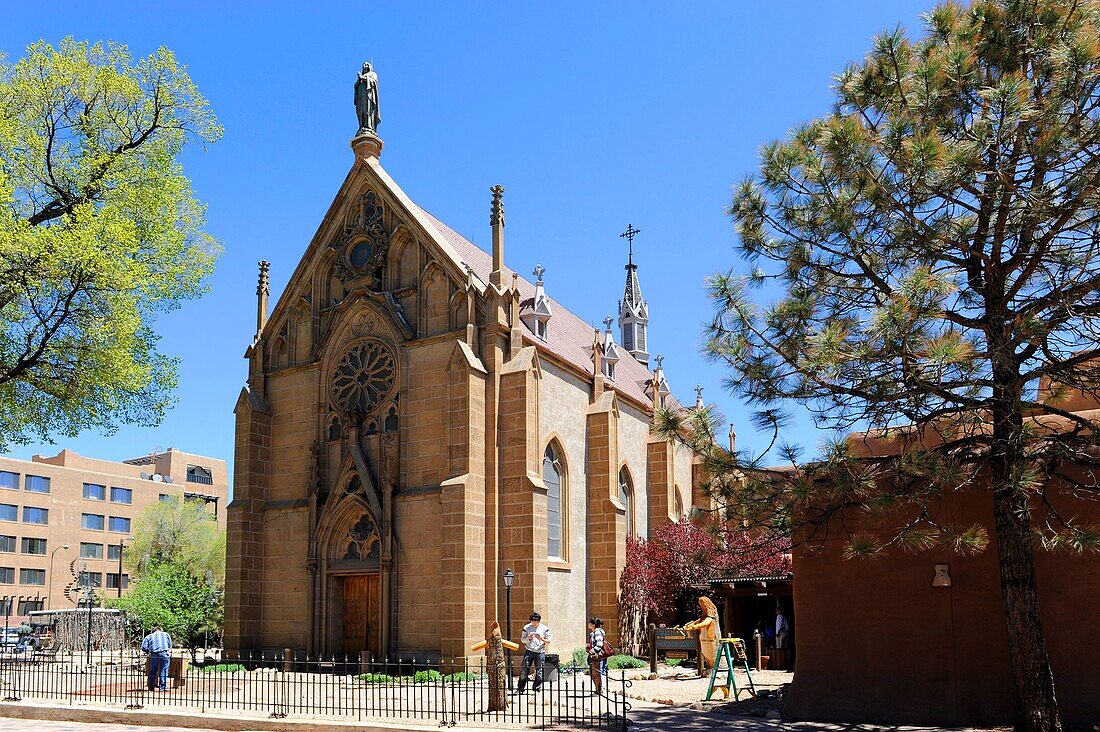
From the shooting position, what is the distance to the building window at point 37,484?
257 ft

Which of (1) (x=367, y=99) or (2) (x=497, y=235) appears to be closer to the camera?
(2) (x=497, y=235)

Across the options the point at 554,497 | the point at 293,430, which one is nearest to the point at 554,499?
the point at 554,497

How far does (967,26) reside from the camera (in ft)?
45.4

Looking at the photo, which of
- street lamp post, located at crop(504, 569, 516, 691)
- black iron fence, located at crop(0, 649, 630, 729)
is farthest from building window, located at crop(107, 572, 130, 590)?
street lamp post, located at crop(504, 569, 516, 691)

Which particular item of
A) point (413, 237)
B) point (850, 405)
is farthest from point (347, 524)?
point (850, 405)

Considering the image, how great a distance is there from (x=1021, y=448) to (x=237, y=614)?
2570 cm

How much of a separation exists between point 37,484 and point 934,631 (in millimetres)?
79819

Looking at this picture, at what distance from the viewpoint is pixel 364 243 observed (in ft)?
106

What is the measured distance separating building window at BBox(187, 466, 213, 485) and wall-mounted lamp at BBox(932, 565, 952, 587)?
96685mm

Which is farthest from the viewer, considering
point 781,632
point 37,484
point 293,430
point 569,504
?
point 37,484

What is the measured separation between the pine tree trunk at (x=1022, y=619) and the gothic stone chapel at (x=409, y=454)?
1525 centimetres

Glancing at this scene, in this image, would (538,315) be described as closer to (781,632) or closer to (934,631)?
(781,632)

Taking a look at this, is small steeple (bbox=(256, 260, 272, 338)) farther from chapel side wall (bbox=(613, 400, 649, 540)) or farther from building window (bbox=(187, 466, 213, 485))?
building window (bbox=(187, 466, 213, 485))

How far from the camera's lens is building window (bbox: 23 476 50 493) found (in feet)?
257
